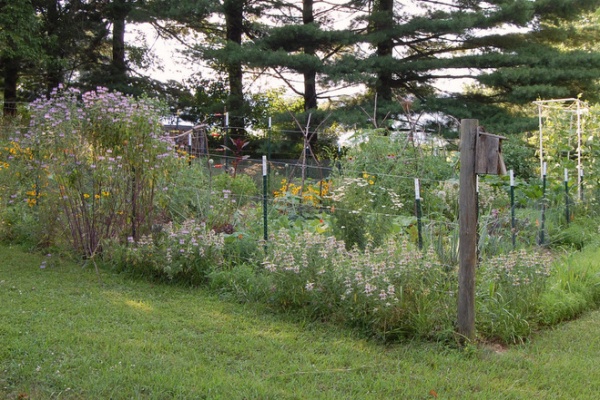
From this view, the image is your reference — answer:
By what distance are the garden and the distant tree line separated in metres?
6.89

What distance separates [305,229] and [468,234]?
78.6 inches

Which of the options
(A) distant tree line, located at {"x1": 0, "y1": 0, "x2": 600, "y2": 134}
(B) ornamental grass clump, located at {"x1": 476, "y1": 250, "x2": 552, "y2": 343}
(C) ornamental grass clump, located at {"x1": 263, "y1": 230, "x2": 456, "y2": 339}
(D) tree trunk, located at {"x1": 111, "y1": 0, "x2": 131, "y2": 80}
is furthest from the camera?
(D) tree trunk, located at {"x1": 111, "y1": 0, "x2": 131, "y2": 80}

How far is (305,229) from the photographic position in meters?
5.94

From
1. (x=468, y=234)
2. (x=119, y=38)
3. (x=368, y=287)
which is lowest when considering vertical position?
(x=368, y=287)

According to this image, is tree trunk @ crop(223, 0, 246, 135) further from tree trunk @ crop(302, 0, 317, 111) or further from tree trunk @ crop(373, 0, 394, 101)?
tree trunk @ crop(373, 0, 394, 101)

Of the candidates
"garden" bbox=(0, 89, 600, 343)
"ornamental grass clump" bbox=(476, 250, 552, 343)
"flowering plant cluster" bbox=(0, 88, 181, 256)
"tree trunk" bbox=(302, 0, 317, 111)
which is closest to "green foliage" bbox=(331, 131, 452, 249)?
"garden" bbox=(0, 89, 600, 343)

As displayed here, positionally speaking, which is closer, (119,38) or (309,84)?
(309,84)

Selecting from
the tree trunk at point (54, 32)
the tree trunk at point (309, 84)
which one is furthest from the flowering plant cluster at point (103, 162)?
the tree trunk at point (54, 32)

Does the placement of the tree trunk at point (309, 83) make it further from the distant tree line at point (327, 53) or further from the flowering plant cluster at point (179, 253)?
the flowering plant cluster at point (179, 253)

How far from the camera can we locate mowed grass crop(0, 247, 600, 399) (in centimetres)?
347

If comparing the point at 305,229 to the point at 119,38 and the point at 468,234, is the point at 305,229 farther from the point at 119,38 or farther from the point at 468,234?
the point at 119,38

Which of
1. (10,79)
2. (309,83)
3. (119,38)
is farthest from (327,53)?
(10,79)

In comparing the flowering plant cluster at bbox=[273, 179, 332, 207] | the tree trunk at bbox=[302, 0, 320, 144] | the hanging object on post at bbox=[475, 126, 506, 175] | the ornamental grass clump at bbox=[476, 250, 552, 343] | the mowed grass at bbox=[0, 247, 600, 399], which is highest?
the tree trunk at bbox=[302, 0, 320, 144]

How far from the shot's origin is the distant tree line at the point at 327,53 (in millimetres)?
15695
